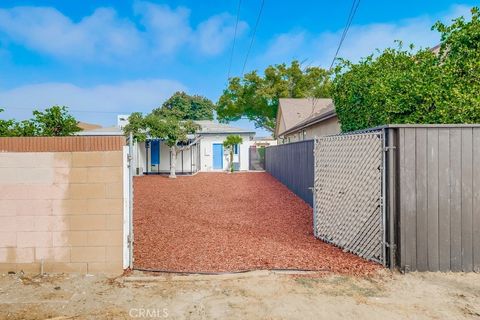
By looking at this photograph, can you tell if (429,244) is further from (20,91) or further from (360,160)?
(20,91)

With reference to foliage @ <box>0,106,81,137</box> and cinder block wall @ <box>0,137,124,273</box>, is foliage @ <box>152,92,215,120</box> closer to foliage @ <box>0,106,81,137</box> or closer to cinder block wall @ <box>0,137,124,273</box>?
foliage @ <box>0,106,81,137</box>

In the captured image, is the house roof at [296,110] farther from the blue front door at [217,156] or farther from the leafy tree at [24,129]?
the leafy tree at [24,129]

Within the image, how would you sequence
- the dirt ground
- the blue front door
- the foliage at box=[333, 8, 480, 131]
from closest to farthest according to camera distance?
the dirt ground < the foliage at box=[333, 8, 480, 131] < the blue front door

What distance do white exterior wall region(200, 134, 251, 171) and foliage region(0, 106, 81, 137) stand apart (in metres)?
14.9

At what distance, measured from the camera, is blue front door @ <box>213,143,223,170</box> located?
23.5 metres

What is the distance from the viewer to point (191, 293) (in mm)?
3520

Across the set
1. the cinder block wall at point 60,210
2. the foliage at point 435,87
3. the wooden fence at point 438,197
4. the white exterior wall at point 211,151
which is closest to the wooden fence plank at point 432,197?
the wooden fence at point 438,197

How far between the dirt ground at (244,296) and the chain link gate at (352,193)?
0.69 metres

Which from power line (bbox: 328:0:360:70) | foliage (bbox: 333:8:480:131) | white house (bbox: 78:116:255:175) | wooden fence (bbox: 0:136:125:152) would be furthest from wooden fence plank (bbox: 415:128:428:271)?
white house (bbox: 78:116:255:175)

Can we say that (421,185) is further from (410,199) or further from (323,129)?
(323,129)

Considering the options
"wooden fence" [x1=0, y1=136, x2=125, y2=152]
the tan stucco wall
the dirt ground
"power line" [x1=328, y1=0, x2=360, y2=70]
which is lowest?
the dirt ground

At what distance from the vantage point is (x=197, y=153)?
2317cm

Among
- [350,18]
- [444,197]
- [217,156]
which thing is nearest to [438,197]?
[444,197]

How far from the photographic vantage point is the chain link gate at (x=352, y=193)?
4.41m
